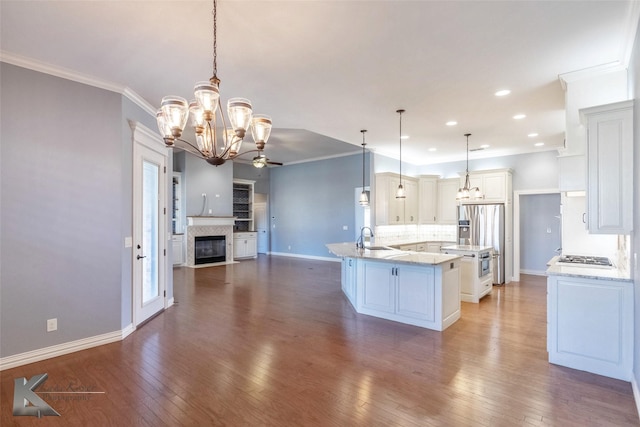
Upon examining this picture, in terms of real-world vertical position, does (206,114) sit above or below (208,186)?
below

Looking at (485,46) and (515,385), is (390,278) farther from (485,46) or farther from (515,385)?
(485,46)

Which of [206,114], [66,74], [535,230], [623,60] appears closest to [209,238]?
[66,74]

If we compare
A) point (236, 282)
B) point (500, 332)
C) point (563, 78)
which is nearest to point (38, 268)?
point (236, 282)

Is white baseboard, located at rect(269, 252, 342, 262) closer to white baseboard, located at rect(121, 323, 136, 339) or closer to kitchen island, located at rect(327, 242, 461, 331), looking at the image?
kitchen island, located at rect(327, 242, 461, 331)

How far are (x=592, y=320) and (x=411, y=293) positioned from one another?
1823mm

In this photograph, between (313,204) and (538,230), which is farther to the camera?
(313,204)

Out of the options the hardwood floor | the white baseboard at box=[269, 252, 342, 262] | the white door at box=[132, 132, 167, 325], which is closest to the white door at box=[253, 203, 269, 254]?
the white baseboard at box=[269, 252, 342, 262]

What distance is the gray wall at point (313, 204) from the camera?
9516mm

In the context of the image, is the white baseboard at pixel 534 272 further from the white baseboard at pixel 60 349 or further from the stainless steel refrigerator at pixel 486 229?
the white baseboard at pixel 60 349

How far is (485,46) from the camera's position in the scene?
3.01 metres

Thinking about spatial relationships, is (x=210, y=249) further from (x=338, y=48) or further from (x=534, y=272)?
(x=534, y=272)

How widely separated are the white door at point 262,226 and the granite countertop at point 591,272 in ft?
31.7

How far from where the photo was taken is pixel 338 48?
3.04 m

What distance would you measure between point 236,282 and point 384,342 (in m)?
4.26
